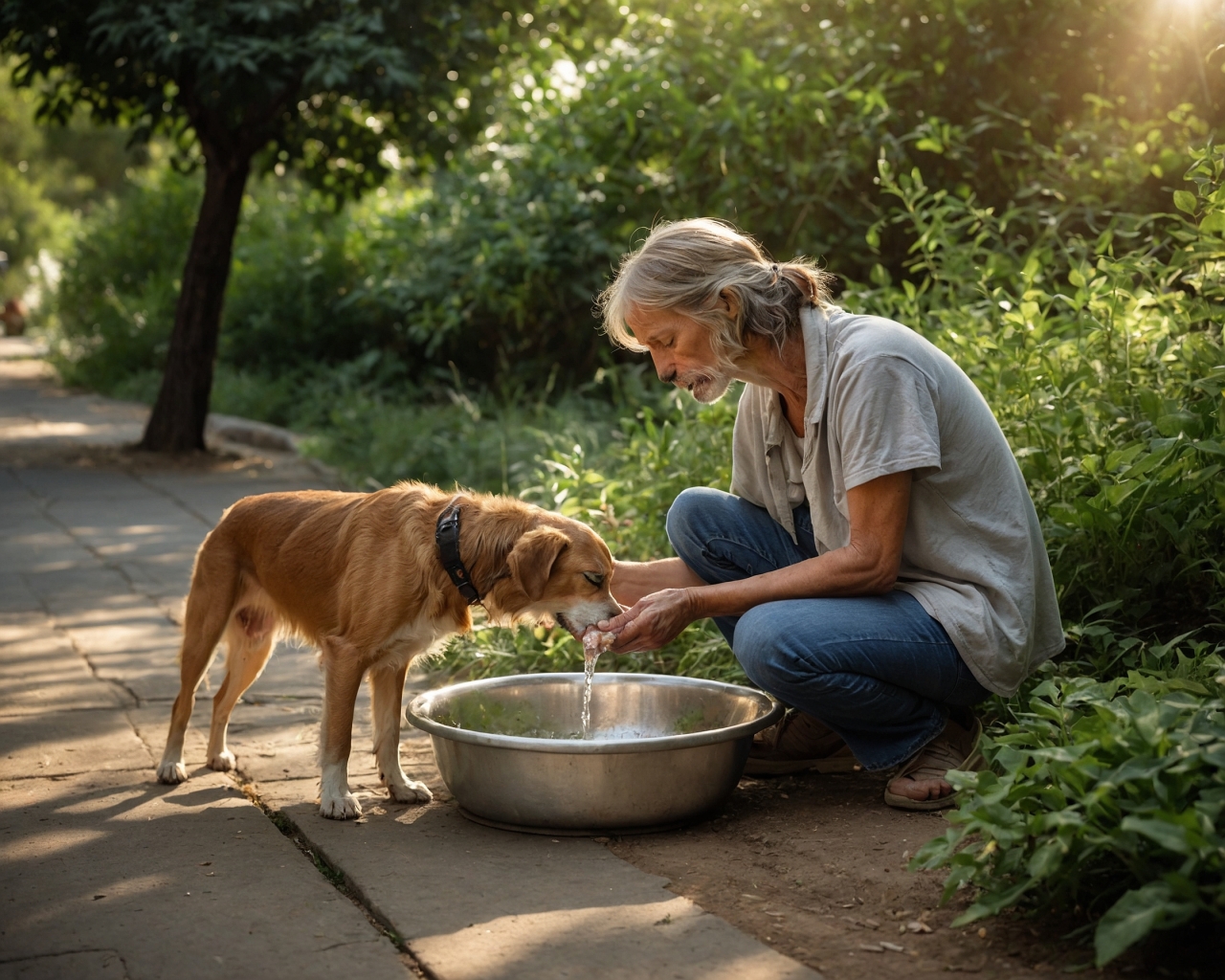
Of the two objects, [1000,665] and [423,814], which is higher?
[1000,665]

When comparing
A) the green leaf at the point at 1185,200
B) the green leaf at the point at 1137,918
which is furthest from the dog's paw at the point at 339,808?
the green leaf at the point at 1185,200

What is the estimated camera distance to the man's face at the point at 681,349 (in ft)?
11.1

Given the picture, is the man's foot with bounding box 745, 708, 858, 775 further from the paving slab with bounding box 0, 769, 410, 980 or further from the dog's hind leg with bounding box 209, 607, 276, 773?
the dog's hind leg with bounding box 209, 607, 276, 773

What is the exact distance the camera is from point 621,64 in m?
8.69

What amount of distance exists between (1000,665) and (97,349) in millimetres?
16087

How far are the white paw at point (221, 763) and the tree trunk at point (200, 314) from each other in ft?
22.0

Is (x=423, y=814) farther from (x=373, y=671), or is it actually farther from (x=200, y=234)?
(x=200, y=234)

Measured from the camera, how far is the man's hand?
3.33m

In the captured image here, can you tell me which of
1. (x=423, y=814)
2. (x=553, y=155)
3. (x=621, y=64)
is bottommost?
(x=423, y=814)

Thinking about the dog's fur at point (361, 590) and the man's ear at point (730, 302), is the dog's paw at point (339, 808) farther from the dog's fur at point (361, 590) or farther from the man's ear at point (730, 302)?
the man's ear at point (730, 302)

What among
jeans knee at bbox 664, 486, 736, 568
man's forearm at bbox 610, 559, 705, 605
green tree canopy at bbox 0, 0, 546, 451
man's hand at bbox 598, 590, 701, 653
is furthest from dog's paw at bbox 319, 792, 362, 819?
green tree canopy at bbox 0, 0, 546, 451

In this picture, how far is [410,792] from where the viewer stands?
3635mm

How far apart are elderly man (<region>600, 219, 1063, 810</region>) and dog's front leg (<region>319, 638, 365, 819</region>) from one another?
31.3 inches

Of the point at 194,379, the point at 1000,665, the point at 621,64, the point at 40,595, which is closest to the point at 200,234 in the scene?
the point at 194,379
